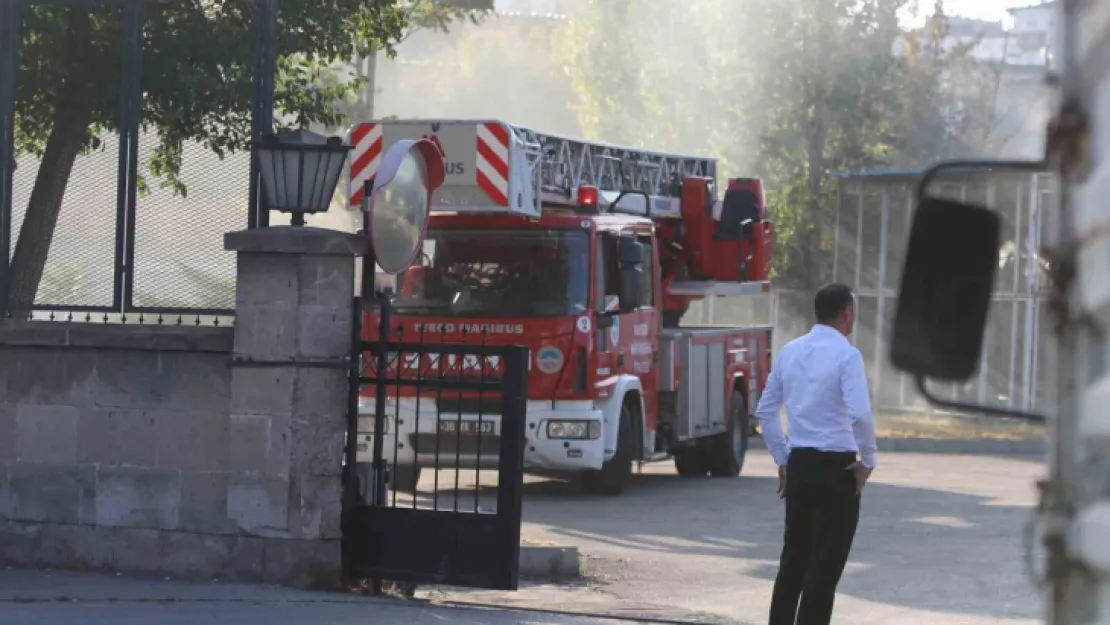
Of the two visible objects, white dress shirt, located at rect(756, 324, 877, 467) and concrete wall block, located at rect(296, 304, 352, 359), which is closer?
white dress shirt, located at rect(756, 324, 877, 467)

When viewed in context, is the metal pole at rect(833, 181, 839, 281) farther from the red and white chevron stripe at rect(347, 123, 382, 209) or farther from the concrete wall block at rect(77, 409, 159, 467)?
the concrete wall block at rect(77, 409, 159, 467)

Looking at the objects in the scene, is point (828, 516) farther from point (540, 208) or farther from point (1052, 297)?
point (540, 208)

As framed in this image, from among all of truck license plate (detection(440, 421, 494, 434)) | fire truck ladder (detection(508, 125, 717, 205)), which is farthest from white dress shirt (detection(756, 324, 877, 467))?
truck license plate (detection(440, 421, 494, 434))

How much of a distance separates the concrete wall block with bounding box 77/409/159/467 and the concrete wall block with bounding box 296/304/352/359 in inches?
40.5

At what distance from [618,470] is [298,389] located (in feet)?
22.8

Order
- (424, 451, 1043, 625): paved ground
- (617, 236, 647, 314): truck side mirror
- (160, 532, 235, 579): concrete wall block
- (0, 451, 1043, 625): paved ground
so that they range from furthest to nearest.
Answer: (617, 236, 647, 314): truck side mirror, (424, 451, 1043, 625): paved ground, (160, 532, 235, 579): concrete wall block, (0, 451, 1043, 625): paved ground

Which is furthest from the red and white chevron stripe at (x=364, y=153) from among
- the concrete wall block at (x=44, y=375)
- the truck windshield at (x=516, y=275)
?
the concrete wall block at (x=44, y=375)

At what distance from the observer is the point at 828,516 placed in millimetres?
7785

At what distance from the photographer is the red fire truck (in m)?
14.6

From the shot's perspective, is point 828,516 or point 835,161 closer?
point 828,516

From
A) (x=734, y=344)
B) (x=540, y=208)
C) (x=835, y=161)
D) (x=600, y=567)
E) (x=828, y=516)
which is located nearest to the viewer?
(x=828, y=516)

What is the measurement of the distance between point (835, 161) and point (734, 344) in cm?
2127

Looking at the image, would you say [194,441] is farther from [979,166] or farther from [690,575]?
[979,166]

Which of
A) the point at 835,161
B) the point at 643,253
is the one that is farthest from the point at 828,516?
the point at 835,161
